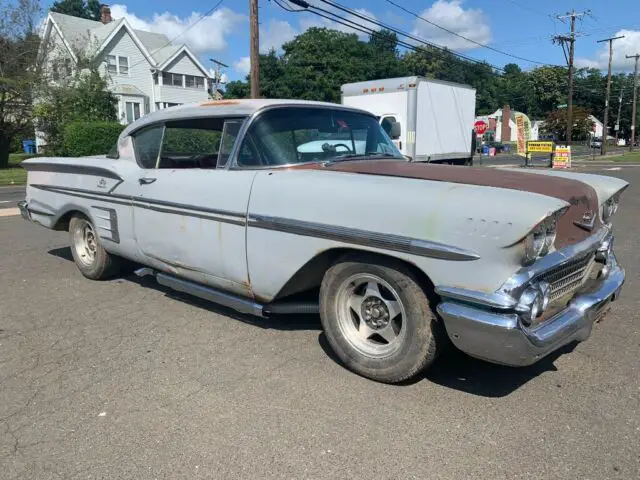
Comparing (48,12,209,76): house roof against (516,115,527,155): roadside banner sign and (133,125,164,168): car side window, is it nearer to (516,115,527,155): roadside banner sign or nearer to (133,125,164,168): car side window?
(516,115,527,155): roadside banner sign

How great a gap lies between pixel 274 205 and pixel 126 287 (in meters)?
2.61

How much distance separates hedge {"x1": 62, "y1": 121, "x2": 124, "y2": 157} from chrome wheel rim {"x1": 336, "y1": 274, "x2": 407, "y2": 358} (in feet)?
69.6

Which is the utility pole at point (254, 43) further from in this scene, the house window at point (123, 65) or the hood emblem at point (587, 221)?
the house window at point (123, 65)

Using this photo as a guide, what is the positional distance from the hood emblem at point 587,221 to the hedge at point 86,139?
21888mm

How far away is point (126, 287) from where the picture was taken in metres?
5.51

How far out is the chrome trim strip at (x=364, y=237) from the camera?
9.31ft

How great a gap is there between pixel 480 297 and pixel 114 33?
139 feet

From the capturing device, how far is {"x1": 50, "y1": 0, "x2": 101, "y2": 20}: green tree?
100875 mm

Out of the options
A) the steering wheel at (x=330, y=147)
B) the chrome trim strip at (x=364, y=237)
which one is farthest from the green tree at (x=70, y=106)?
the chrome trim strip at (x=364, y=237)

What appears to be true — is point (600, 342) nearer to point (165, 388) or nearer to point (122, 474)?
point (165, 388)

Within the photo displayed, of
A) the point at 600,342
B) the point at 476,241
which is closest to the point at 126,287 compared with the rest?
the point at 476,241

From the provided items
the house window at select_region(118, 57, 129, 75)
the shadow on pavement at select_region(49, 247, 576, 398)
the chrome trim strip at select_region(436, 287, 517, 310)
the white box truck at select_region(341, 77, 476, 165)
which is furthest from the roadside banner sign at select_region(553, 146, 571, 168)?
the house window at select_region(118, 57, 129, 75)

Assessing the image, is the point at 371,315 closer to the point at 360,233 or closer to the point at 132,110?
the point at 360,233

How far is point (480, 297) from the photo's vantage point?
108 inches
